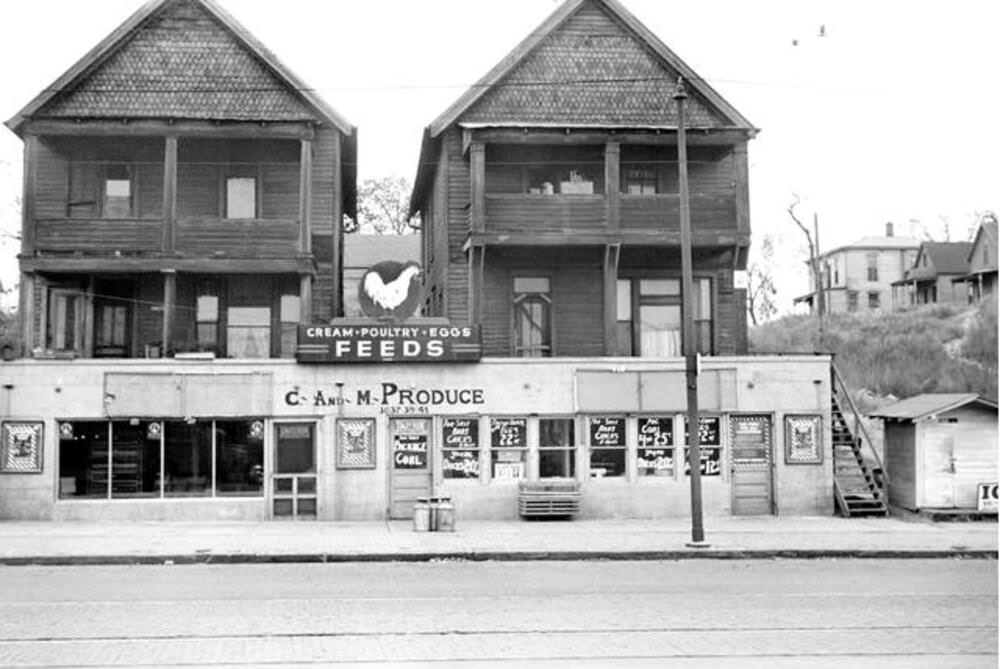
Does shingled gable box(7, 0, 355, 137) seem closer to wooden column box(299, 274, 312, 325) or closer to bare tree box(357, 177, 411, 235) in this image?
wooden column box(299, 274, 312, 325)

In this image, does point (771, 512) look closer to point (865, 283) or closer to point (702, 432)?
point (702, 432)

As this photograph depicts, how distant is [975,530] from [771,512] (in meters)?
4.21

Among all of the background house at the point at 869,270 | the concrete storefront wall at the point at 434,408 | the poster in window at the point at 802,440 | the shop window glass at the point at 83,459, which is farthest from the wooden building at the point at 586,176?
the background house at the point at 869,270

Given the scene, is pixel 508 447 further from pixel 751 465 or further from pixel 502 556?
pixel 502 556

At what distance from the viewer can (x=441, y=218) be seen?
30578 millimetres

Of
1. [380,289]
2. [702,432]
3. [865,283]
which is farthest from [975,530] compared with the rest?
[865,283]

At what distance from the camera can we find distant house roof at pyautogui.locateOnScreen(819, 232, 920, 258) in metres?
93.1

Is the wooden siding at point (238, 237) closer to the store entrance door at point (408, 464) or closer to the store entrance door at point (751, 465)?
the store entrance door at point (408, 464)

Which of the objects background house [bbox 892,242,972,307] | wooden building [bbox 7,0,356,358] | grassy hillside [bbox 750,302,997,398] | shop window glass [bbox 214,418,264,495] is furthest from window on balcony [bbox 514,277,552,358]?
background house [bbox 892,242,972,307]

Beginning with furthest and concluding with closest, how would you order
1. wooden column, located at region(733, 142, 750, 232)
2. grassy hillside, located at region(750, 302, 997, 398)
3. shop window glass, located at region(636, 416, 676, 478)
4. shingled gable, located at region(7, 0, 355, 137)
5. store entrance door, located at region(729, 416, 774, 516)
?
grassy hillside, located at region(750, 302, 997, 398) → shingled gable, located at region(7, 0, 355, 137) → wooden column, located at region(733, 142, 750, 232) → store entrance door, located at region(729, 416, 774, 516) → shop window glass, located at region(636, 416, 676, 478)

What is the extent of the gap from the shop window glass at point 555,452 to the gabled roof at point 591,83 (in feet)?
26.0

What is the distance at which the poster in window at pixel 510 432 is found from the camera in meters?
24.7

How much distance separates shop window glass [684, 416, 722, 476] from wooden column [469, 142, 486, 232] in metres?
6.55

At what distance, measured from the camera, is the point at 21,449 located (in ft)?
77.0
